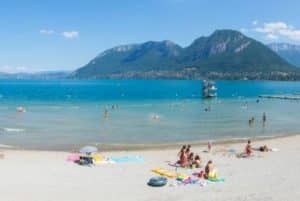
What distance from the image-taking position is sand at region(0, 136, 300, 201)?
1855cm

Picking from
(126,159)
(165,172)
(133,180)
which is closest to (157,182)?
(133,180)

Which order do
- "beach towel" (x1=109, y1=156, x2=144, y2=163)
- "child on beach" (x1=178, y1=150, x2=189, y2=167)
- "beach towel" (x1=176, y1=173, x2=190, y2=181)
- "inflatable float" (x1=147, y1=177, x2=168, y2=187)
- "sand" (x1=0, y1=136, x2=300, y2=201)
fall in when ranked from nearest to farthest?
1. "sand" (x1=0, y1=136, x2=300, y2=201)
2. "inflatable float" (x1=147, y1=177, x2=168, y2=187)
3. "beach towel" (x1=176, y1=173, x2=190, y2=181)
4. "child on beach" (x1=178, y1=150, x2=189, y2=167)
5. "beach towel" (x1=109, y1=156, x2=144, y2=163)

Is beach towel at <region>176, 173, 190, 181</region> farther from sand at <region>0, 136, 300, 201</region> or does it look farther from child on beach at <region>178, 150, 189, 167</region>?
child on beach at <region>178, 150, 189, 167</region>

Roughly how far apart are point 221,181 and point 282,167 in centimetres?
553

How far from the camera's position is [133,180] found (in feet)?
70.9

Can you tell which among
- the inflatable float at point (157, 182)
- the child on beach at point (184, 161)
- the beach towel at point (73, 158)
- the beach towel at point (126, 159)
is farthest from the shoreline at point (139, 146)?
the inflatable float at point (157, 182)

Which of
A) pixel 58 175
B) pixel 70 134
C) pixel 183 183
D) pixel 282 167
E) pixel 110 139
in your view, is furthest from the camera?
pixel 70 134

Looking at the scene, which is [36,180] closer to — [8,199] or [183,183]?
[8,199]

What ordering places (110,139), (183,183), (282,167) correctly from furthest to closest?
1. (110,139)
2. (282,167)
3. (183,183)

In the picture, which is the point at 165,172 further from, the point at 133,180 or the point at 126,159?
the point at 126,159

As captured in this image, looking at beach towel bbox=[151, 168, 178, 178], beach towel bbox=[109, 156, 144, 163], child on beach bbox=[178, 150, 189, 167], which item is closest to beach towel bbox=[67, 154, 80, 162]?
beach towel bbox=[109, 156, 144, 163]

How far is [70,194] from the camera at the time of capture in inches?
739

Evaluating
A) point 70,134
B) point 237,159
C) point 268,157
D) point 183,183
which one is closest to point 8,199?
point 183,183

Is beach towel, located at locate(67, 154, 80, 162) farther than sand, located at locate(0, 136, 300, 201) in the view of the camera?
Yes
